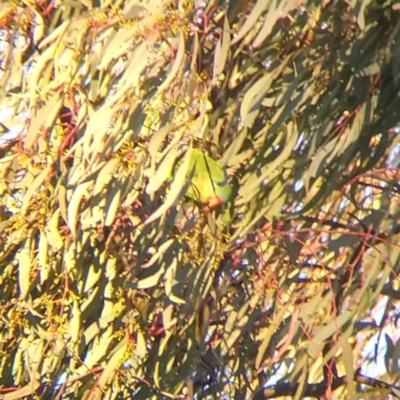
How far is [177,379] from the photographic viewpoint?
1.41 m

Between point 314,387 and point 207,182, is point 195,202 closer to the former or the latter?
point 207,182

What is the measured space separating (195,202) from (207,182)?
5 centimetres

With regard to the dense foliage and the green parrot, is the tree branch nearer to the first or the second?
the dense foliage

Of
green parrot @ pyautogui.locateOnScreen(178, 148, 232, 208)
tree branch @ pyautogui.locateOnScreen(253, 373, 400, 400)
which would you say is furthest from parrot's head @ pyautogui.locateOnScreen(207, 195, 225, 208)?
tree branch @ pyautogui.locateOnScreen(253, 373, 400, 400)

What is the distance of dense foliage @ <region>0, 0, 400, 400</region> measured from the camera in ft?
4.10

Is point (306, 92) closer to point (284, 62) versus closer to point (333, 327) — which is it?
point (284, 62)

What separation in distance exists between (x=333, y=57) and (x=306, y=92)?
74 mm

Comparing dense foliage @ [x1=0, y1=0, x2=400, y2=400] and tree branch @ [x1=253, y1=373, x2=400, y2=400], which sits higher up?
dense foliage @ [x1=0, y1=0, x2=400, y2=400]

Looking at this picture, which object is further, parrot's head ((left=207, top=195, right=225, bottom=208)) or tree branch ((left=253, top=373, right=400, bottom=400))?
tree branch ((left=253, top=373, right=400, bottom=400))

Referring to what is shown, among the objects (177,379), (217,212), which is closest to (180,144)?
(217,212)

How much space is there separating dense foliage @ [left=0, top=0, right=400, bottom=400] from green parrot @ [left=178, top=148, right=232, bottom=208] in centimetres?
3

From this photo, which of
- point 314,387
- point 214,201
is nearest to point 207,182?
point 214,201

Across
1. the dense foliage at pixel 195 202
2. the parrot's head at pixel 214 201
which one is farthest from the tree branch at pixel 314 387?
the parrot's head at pixel 214 201

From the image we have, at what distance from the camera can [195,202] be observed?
1320 mm
